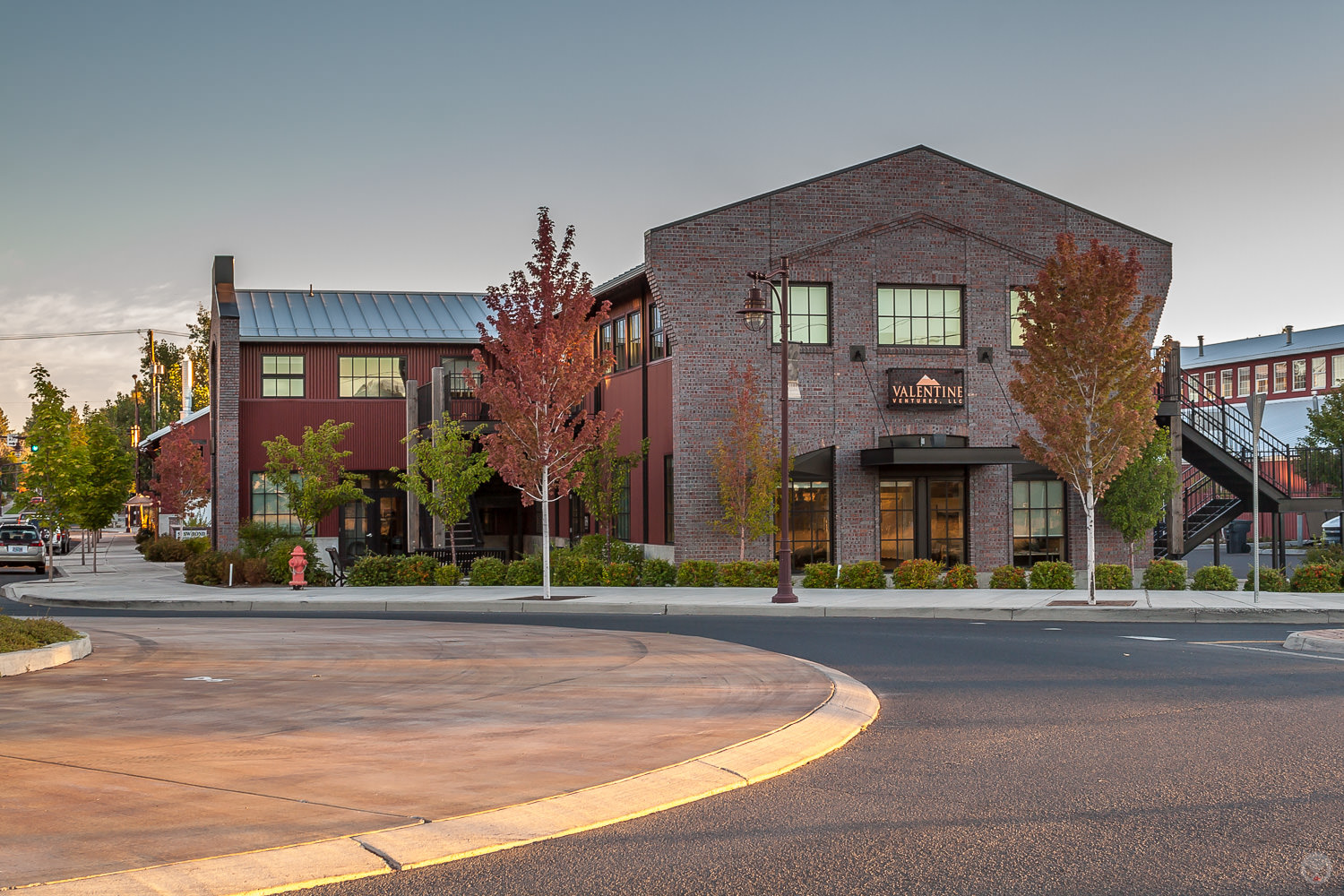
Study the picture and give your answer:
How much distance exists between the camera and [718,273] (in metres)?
29.9

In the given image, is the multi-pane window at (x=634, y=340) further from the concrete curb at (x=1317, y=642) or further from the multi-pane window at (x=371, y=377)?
the concrete curb at (x=1317, y=642)

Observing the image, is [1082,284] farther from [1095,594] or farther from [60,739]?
[60,739]

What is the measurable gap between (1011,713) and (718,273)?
67.2ft

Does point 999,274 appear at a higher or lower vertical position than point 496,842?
higher

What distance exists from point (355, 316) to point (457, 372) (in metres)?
4.63

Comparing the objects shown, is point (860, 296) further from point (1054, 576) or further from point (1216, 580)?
point (1216, 580)

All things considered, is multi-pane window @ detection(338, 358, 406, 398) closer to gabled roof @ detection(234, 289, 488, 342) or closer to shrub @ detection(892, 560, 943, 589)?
gabled roof @ detection(234, 289, 488, 342)

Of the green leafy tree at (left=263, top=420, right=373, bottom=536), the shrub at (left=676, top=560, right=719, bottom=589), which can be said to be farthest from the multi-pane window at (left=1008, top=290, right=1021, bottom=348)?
the green leafy tree at (left=263, top=420, right=373, bottom=536)

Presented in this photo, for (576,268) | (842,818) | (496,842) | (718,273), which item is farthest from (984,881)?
(718,273)

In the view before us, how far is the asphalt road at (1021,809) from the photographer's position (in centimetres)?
578

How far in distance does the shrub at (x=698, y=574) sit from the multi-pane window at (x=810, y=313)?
248 inches

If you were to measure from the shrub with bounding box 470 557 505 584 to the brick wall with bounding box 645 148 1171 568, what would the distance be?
4.14 m

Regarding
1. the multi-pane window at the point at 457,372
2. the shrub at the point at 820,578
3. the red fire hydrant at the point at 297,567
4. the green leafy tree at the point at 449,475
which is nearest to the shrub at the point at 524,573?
the green leafy tree at the point at 449,475

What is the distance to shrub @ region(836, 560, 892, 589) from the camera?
27031 mm
